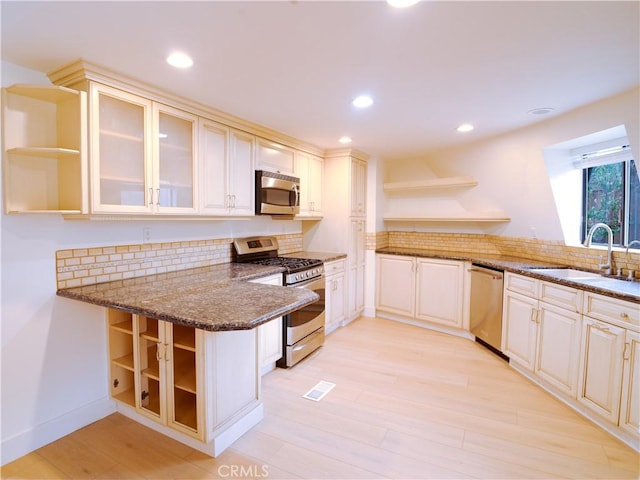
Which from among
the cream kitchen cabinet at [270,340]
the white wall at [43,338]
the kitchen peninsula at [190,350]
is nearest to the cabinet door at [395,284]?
the cream kitchen cabinet at [270,340]

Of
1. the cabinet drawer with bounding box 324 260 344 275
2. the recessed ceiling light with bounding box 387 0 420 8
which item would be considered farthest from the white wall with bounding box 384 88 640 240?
the recessed ceiling light with bounding box 387 0 420 8

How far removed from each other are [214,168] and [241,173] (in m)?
0.31

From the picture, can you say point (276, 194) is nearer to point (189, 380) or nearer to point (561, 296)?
point (189, 380)

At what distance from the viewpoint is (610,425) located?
2117 mm

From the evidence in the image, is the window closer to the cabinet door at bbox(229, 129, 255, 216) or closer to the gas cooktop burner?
the gas cooktop burner

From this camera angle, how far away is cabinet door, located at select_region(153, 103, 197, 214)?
226cm

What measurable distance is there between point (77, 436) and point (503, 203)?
14.5 ft

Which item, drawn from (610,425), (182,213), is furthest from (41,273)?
(610,425)

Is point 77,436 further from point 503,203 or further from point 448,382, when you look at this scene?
point 503,203

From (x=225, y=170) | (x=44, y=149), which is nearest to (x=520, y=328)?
(x=225, y=170)

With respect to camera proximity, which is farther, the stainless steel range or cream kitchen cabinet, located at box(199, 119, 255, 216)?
the stainless steel range

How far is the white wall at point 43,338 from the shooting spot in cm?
187

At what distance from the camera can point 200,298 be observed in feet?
6.07

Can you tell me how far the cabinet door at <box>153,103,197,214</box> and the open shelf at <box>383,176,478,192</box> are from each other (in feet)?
9.56
